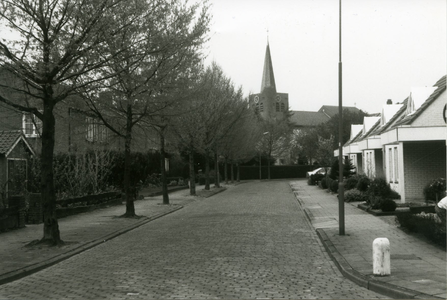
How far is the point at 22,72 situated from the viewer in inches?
483

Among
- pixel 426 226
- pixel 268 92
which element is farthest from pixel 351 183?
pixel 268 92

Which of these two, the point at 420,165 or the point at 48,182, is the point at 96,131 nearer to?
the point at 48,182

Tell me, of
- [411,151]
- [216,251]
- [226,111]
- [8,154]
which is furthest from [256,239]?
[226,111]

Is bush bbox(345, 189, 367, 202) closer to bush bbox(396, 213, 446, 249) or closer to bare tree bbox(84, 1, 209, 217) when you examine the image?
bare tree bbox(84, 1, 209, 217)

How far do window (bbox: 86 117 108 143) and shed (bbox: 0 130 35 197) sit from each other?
2.58m

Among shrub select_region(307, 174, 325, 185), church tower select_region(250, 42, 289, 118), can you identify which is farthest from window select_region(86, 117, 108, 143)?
church tower select_region(250, 42, 289, 118)

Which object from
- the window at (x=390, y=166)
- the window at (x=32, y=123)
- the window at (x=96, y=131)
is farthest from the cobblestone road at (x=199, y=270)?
the window at (x=390, y=166)

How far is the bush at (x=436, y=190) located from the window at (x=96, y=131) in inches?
475

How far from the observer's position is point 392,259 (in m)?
10.2

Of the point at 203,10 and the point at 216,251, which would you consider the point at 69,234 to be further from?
the point at 203,10

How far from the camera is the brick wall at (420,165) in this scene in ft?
77.2

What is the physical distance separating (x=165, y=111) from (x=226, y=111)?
19.6 meters

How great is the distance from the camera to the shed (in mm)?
20562

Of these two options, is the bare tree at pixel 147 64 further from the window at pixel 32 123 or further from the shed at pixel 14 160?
the shed at pixel 14 160
